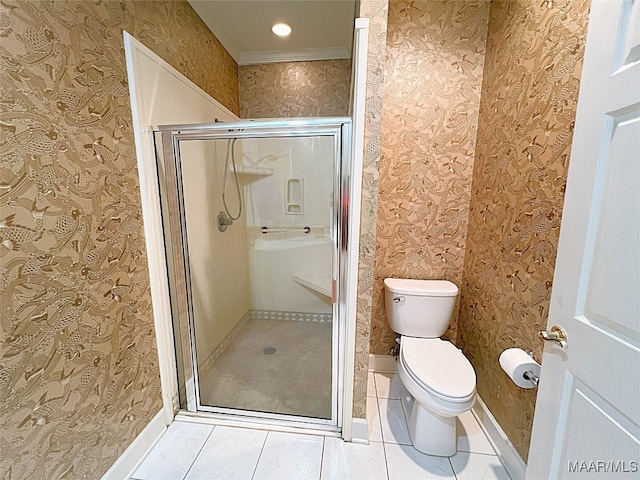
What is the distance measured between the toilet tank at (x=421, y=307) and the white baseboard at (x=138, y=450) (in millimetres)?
1445

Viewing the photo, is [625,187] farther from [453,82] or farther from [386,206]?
[453,82]

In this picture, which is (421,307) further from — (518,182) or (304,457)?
(304,457)

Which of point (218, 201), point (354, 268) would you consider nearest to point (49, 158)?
point (218, 201)

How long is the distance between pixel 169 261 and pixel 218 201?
60cm

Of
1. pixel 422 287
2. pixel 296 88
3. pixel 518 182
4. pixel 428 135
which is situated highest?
pixel 296 88

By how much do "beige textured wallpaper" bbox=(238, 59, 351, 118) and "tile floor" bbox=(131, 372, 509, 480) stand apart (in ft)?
8.11

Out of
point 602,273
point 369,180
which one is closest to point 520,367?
point 602,273

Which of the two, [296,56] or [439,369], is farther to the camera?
[296,56]

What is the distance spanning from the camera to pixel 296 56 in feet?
7.77

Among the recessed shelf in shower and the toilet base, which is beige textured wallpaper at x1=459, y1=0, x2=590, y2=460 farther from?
the recessed shelf in shower

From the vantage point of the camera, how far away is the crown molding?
232 centimetres

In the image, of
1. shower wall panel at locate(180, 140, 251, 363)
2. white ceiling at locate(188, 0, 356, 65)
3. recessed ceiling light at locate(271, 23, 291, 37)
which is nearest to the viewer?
shower wall panel at locate(180, 140, 251, 363)

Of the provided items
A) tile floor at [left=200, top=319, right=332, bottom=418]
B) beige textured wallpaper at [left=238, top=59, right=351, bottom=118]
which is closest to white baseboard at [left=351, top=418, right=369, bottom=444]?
tile floor at [left=200, top=319, right=332, bottom=418]

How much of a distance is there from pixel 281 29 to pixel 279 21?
0.10 metres
